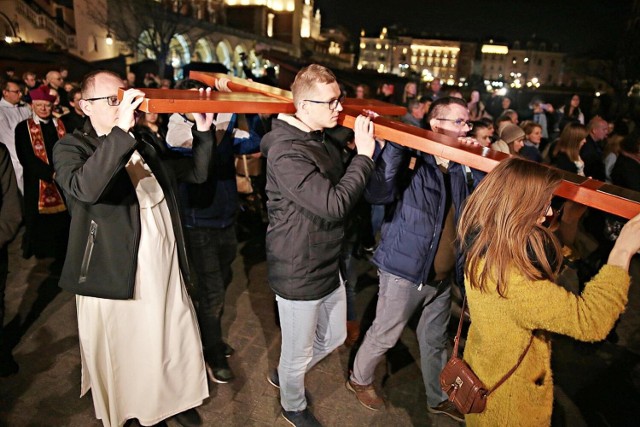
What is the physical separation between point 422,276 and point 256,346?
6.33 feet


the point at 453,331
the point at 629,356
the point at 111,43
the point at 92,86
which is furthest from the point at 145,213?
the point at 111,43

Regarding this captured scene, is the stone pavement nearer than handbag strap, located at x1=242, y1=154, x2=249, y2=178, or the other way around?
the stone pavement

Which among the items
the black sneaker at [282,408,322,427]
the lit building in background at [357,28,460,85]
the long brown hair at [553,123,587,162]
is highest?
the lit building in background at [357,28,460,85]

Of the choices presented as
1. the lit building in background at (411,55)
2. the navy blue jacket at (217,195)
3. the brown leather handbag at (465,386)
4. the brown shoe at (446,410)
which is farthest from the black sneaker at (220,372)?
the lit building in background at (411,55)

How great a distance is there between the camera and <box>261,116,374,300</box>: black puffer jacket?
234 centimetres

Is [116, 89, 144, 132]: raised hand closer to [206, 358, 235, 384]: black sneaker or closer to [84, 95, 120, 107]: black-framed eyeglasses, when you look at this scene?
[84, 95, 120, 107]: black-framed eyeglasses

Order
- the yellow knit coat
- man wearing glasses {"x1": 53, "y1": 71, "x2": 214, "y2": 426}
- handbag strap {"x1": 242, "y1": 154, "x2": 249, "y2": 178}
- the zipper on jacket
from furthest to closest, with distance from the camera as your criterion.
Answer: handbag strap {"x1": 242, "y1": 154, "x2": 249, "y2": 178} → the zipper on jacket → man wearing glasses {"x1": 53, "y1": 71, "x2": 214, "y2": 426} → the yellow knit coat

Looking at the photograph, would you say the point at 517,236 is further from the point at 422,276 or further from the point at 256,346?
the point at 256,346

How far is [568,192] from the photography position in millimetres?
1824

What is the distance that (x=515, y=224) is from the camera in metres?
1.80

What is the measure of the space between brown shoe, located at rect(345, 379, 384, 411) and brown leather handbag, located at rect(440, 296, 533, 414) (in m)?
1.31

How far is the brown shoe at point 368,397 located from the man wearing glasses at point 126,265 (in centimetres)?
127

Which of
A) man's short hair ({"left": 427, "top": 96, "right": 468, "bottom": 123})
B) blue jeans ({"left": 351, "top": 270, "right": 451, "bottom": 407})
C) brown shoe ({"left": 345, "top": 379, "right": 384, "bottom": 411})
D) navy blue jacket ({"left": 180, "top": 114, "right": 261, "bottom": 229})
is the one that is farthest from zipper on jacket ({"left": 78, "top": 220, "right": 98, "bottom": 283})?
man's short hair ({"left": 427, "top": 96, "right": 468, "bottom": 123})

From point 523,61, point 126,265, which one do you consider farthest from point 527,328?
point 523,61
